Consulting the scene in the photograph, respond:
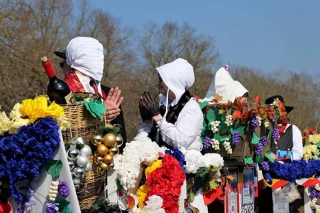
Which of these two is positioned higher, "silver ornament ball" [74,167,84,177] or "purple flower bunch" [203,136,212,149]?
"purple flower bunch" [203,136,212,149]

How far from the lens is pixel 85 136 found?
417cm

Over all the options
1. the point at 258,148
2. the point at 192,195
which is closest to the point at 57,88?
the point at 192,195

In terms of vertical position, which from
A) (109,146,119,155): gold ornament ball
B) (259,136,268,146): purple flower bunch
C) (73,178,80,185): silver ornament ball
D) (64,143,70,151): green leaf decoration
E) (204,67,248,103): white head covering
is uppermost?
(204,67,248,103): white head covering

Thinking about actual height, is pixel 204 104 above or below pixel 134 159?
above

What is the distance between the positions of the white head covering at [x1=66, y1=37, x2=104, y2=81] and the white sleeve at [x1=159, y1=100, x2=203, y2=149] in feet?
2.47

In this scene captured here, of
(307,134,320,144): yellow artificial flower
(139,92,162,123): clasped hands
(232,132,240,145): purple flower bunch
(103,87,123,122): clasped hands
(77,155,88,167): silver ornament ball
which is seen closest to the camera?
(77,155,88,167): silver ornament ball

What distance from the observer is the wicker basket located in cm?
407

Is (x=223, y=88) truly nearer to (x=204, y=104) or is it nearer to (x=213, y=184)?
(x=204, y=104)

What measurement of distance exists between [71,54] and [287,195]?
148 inches

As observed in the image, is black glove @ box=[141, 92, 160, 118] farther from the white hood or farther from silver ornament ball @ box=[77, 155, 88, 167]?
silver ornament ball @ box=[77, 155, 88, 167]

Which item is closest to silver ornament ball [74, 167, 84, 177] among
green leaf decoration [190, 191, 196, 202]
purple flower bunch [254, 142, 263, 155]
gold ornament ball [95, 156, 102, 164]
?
gold ornament ball [95, 156, 102, 164]

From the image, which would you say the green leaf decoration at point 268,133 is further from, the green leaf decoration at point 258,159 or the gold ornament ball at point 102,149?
the gold ornament ball at point 102,149

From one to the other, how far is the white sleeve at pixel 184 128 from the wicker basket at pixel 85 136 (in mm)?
959

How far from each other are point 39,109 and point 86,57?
109cm
